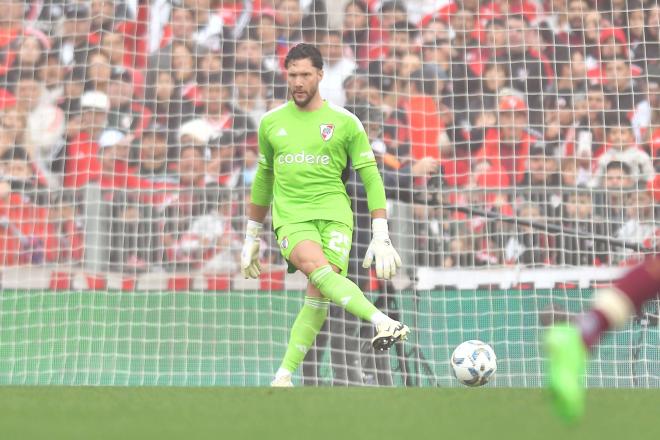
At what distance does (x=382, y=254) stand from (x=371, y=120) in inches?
103

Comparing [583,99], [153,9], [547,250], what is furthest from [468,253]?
[153,9]

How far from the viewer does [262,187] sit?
22.5 feet

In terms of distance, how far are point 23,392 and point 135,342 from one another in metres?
3.21

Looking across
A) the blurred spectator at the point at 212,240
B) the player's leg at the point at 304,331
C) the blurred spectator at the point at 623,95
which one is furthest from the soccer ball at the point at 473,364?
the blurred spectator at the point at 623,95

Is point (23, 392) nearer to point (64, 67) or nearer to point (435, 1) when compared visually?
point (64, 67)

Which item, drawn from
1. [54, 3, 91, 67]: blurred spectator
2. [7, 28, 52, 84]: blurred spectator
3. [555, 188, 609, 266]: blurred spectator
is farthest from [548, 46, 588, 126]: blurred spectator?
[7, 28, 52, 84]: blurred spectator

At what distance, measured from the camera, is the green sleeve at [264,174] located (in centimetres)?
661

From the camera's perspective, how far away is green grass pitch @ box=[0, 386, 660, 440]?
371 centimetres

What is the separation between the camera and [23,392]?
18.0 ft

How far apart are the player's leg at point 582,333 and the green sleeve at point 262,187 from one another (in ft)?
11.9

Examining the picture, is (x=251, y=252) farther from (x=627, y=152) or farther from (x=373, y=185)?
(x=627, y=152)

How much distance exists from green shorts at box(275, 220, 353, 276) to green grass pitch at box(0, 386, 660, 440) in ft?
3.49

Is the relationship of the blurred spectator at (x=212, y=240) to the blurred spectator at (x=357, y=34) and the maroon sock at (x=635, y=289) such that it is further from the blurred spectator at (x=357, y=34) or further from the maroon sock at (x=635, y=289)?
the maroon sock at (x=635, y=289)

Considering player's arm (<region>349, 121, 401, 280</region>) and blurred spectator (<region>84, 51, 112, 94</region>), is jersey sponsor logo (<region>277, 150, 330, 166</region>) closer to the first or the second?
player's arm (<region>349, 121, 401, 280</region>)
